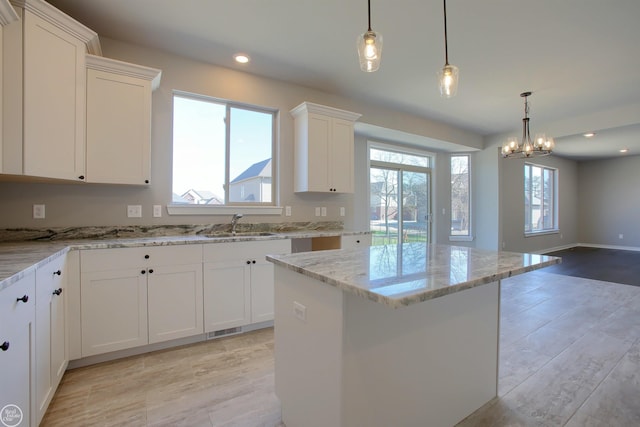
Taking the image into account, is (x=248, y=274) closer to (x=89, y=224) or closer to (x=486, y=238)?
(x=89, y=224)

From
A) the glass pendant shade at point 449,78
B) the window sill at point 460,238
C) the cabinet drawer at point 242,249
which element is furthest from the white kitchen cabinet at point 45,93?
the window sill at point 460,238

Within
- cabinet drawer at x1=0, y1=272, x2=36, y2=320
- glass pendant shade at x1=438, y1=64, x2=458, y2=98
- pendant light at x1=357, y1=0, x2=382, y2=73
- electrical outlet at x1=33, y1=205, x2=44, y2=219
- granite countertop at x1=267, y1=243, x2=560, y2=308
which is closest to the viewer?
granite countertop at x1=267, y1=243, x2=560, y2=308

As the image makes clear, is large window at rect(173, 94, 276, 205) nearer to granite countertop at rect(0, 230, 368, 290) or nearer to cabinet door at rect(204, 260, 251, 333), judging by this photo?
granite countertop at rect(0, 230, 368, 290)

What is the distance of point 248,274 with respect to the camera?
2.85 metres

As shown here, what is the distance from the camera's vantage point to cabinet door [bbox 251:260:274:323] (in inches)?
113

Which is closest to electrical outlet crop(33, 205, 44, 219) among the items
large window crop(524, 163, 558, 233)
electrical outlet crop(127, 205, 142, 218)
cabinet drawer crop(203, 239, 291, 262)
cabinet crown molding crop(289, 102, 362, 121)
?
electrical outlet crop(127, 205, 142, 218)

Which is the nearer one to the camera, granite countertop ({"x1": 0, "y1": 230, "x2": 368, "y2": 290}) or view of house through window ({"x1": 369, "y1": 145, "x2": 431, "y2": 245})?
granite countertop ({"x1": 0, "y1": 230, "x2": 368, "y2": 290})

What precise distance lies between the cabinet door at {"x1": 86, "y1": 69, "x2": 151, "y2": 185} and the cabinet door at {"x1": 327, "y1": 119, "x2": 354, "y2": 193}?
1.90 meters

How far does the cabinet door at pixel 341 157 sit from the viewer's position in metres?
3.67

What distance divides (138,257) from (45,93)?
1.25m

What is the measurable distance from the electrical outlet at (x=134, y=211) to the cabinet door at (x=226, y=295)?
821 mm

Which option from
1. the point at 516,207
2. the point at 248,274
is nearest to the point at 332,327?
the point at 248,274

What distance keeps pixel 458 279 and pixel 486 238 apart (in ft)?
18.5

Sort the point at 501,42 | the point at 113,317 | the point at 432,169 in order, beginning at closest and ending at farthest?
the point at 113,317, the point at 501,42, the point at 432,169
